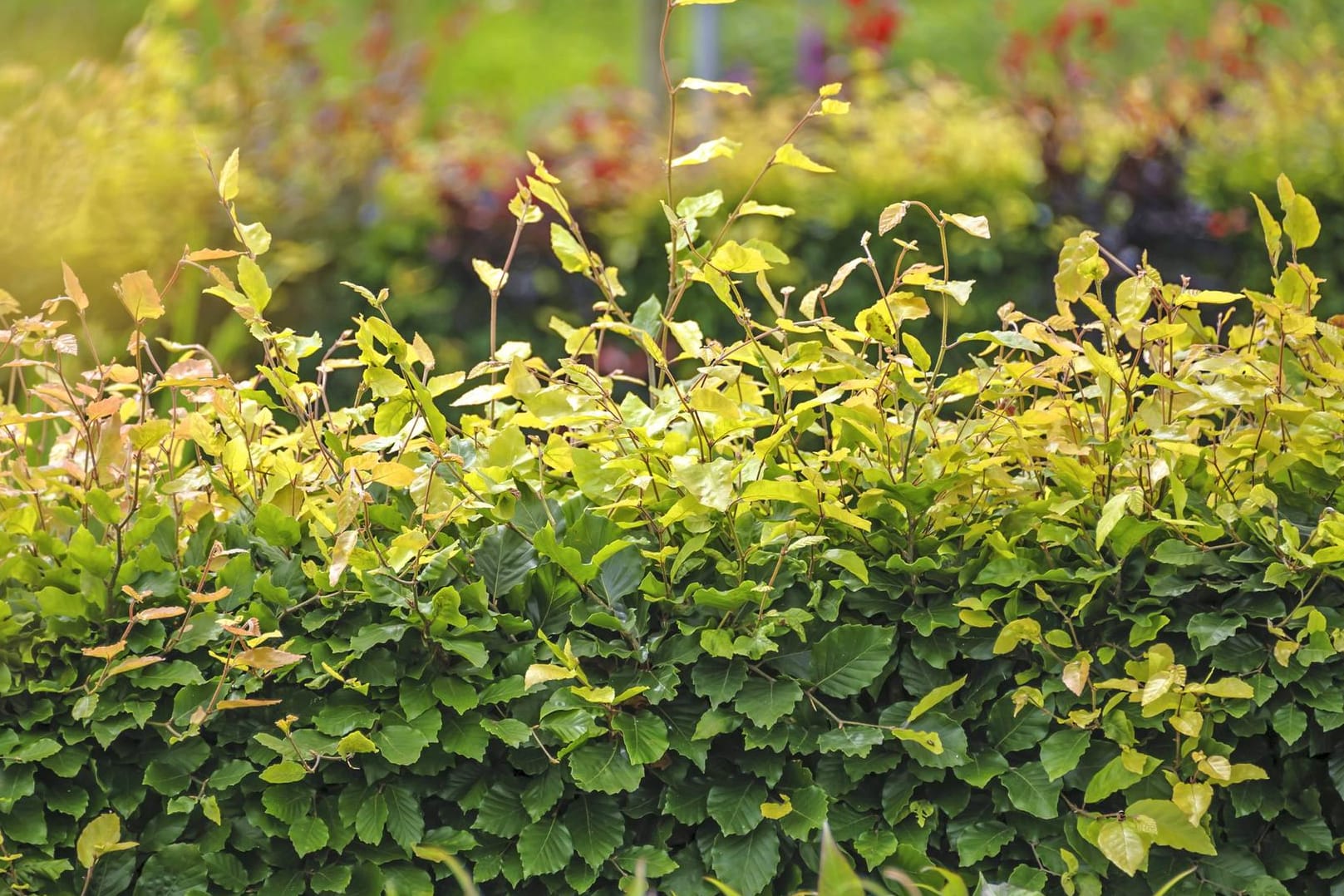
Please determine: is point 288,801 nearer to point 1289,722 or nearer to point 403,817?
point 403,817

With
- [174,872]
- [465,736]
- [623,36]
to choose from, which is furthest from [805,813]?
[623,36]

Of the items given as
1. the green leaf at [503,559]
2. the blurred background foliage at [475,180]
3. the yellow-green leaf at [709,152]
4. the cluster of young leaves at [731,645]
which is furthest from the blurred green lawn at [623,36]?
the green leaf at [503,559]

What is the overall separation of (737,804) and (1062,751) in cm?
44

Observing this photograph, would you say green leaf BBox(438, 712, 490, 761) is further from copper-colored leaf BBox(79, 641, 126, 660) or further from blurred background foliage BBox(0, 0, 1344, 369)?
blurred background foliage BBox(0, 0, 1344, 369)

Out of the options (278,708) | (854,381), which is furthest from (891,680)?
(278,708)

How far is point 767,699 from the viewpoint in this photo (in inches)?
72.0

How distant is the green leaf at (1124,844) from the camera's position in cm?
175

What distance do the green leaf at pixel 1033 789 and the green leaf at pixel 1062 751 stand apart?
0.01 m

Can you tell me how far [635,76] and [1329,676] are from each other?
16.3m

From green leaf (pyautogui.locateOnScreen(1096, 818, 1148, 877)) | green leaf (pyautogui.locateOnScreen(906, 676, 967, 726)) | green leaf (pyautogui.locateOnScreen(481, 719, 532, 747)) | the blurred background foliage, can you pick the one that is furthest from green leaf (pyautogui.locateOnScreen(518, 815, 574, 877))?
the blurred background foliage

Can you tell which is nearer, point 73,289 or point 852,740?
point 852,740

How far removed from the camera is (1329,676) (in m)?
1.85

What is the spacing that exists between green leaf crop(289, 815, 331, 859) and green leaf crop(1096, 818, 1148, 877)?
Answer: 1.02 metres

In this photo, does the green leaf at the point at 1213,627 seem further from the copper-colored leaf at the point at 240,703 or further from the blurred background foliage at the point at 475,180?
the blurred background foliage at the point at 475,180
